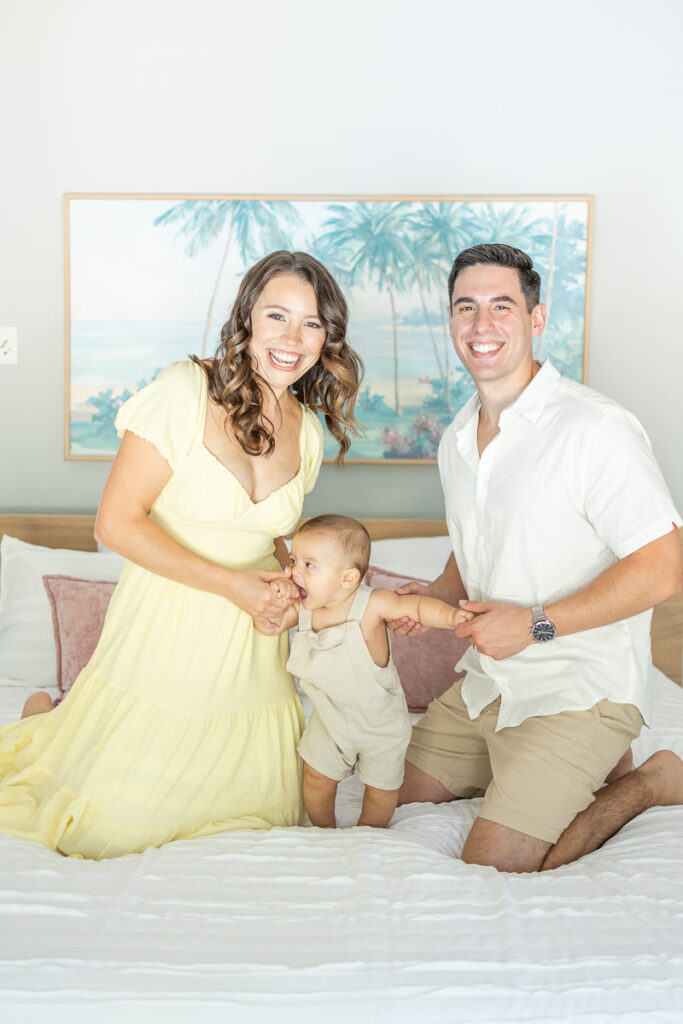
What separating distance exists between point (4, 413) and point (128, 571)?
1459mm

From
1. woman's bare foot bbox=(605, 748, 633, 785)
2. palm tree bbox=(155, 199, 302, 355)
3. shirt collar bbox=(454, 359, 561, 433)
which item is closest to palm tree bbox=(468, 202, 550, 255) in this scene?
palm tree bbox=(155, 199, 302, 355)

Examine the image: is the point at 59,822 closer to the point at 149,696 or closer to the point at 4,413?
the point at 149,696

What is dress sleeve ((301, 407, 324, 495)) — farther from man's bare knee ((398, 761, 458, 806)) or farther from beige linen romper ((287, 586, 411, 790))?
man's bare knee ((398, 761, 458, 806))

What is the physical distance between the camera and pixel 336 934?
129 cm

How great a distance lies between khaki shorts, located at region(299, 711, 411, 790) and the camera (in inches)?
69.5

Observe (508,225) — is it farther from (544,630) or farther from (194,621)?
(194,621)

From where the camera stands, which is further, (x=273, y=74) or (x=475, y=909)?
(x=273, y=74)

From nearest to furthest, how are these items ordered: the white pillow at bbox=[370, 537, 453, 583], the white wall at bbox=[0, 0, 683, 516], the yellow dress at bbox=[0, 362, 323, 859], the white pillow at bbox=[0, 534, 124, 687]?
the yellow dress at bbox=[0, 362, 323, 859], the white pillow at bbox=[0, 534, 124, 687], the white pillow at bbox=[370, 537, 453, 583], the white wall at bbox=[0, 0, 683, 516]

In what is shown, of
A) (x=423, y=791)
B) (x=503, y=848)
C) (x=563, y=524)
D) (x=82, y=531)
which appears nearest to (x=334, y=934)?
(x=503, y=848)

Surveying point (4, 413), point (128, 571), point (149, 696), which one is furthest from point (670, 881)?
point (4, 413)

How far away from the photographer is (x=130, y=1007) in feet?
3.66

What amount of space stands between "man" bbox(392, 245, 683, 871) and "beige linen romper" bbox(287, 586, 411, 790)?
159 mm

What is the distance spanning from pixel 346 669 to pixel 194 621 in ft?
1.05

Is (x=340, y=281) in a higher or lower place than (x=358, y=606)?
higher
